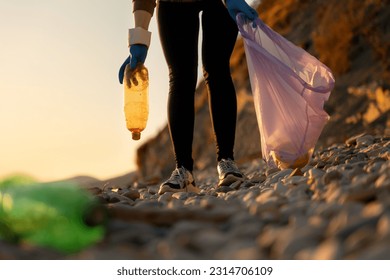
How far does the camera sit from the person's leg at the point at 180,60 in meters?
2.96

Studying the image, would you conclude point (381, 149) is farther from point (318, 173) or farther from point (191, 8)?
point (191, 8)

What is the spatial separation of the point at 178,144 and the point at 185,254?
Result: 71.7 inches

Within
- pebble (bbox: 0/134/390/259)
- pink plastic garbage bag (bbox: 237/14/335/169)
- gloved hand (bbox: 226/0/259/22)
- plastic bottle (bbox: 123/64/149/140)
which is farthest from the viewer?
plastic bottle (bbox: 123/64/149/140)

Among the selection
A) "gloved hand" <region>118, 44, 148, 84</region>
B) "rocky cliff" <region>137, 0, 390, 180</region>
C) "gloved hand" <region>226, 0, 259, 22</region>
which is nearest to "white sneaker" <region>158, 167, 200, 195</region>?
"gloved hand" <region>118, 44, 148, 84</region>

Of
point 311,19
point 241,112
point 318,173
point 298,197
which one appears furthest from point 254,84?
point 311,19

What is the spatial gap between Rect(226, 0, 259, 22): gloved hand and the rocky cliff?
3767 millimetres

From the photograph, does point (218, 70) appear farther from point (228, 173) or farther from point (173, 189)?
point (173, 189)

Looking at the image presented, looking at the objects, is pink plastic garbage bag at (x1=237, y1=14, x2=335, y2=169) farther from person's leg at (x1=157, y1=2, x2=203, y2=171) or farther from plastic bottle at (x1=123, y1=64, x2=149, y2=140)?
plastic bottle at (x1=123, y1=64, x2=149, y2=140)

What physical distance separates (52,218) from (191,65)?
1.65m

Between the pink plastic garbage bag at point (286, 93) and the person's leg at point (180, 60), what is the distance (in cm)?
34

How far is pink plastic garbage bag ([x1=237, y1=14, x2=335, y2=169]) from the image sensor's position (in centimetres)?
303

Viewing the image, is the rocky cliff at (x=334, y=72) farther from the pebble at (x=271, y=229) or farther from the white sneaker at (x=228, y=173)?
the pebble at (x=271, y=229)

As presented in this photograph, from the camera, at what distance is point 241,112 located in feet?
32.9

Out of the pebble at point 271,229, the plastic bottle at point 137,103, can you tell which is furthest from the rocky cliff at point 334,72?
the pebble at point 271,229
